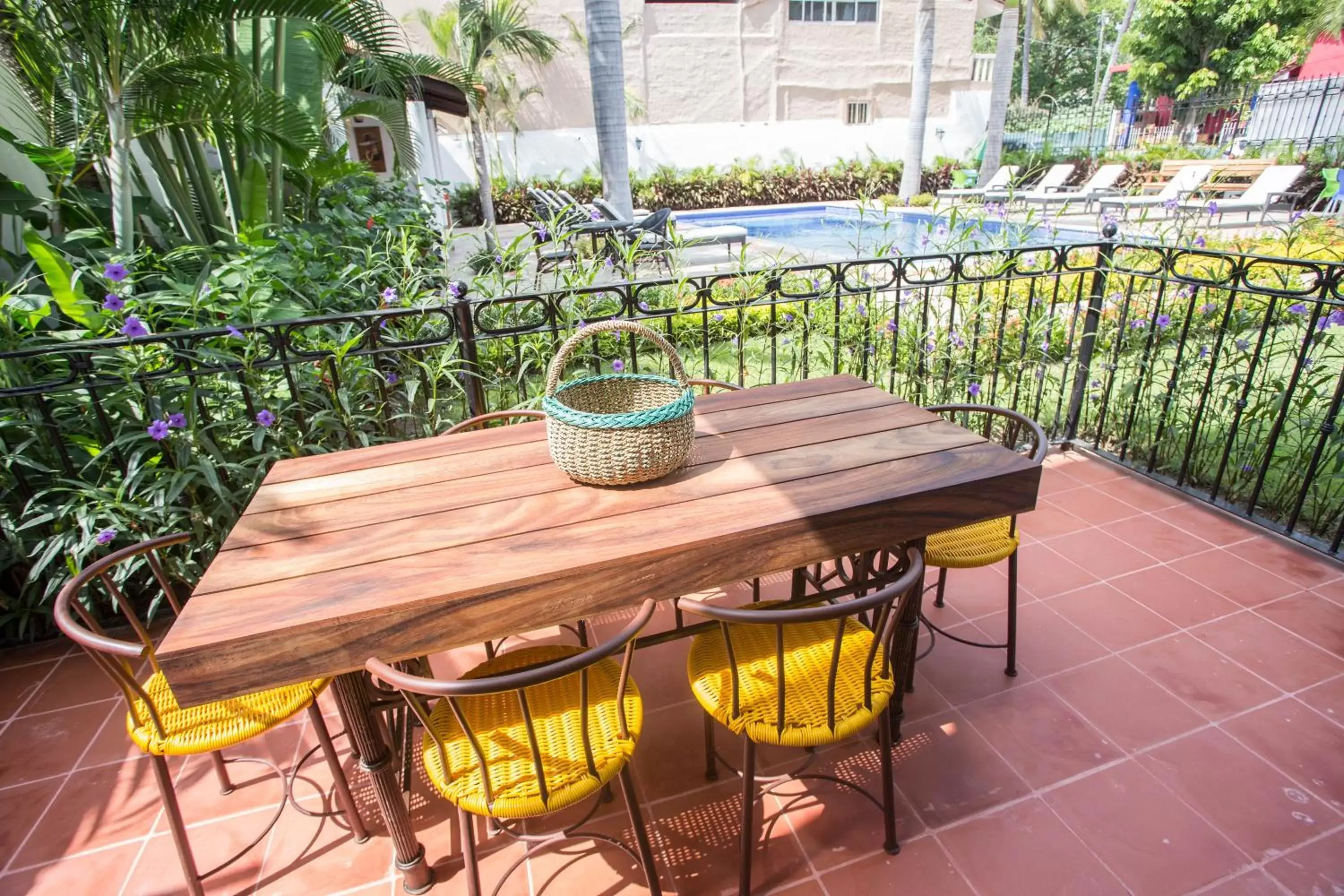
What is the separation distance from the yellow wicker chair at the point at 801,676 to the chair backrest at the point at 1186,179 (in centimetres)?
1284

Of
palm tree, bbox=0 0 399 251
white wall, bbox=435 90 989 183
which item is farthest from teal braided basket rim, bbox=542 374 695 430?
white wall, bbox=435 90 989 183

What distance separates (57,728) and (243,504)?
804 millimetres

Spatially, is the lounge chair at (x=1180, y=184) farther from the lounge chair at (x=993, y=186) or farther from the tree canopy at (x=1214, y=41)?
the tree canopy at (x=1214, y=41)

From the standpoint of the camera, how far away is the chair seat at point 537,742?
119 cm

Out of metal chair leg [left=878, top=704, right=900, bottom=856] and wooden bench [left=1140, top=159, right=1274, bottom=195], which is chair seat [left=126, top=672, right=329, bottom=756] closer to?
metal chair leg [left=878, top=704, right=900, bottom=856]

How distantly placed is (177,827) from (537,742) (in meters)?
0.91

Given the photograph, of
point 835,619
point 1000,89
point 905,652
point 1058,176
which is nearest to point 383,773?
point 835,619

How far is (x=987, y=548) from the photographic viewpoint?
6.29 ft

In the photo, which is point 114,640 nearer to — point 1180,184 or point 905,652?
point 905,652

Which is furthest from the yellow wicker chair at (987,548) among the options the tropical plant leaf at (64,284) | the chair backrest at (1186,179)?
the chair backrest at (1186,179)

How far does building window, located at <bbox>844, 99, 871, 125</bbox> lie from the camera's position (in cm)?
2020

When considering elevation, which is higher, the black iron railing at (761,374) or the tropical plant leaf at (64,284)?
the tropical plant leaf at (64,284)

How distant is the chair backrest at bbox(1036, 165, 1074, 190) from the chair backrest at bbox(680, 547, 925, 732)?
56.7 ft

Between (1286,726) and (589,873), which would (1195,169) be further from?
(589,873)
